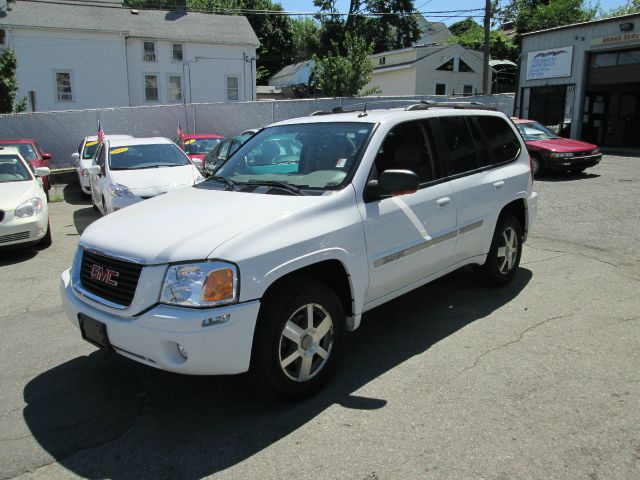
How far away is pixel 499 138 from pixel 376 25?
54748 mm

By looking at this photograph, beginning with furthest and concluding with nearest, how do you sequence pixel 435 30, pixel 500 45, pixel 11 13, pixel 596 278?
pixel 435 30
pixel 500 45
pixel 11 13
pixel 596 278

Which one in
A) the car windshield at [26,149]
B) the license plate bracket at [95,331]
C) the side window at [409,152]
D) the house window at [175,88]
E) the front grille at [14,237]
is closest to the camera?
the license plate bracket at [95,331]

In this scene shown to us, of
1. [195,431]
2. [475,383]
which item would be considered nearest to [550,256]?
[475,383]

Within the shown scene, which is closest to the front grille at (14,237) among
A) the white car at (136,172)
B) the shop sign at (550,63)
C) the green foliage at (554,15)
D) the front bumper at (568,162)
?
the white car at (136,172)

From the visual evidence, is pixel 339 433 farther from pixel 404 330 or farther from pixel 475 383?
pixel 404 330

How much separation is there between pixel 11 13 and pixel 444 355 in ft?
105

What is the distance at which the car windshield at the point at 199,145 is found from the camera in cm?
1534

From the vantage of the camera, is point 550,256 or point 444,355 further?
point 550,256

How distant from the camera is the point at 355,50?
2998 cm

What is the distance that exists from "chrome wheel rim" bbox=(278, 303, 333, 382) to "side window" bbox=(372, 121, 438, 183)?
116cm

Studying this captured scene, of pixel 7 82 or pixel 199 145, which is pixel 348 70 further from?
pixel 7 82

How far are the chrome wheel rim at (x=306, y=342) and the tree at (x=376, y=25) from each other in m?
53.5

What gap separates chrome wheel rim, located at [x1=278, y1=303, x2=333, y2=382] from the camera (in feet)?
11.0

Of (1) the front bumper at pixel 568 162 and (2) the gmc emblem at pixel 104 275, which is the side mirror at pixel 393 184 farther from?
(1) the front bumper at pixel 568 162
